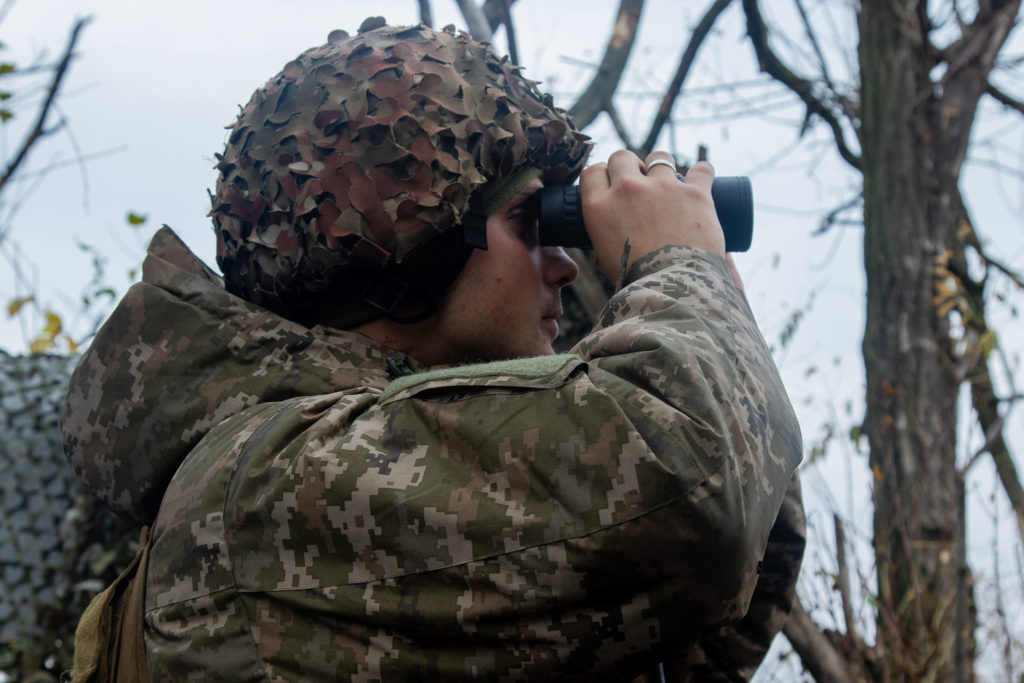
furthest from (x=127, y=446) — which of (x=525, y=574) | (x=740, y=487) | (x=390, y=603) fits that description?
(x=740, y=487)

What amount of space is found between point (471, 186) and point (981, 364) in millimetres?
4116

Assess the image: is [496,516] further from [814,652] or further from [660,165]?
[814,652]

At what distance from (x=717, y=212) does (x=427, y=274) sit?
0.47 meters

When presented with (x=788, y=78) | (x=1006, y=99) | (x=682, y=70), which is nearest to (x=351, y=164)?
(x=682, y=70)

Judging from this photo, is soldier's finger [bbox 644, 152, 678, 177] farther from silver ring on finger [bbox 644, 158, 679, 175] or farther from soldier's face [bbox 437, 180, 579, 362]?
soldier's face [bbox 437, 180, 579, 362]

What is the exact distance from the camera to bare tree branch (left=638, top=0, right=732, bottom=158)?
11.3ft

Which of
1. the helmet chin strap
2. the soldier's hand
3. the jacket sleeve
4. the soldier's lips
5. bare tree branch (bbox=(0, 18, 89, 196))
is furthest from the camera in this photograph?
bare tree branch (bbox=(0, 18, 89, 196))

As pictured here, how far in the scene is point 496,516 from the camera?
1.10 m

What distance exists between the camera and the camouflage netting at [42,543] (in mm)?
3016

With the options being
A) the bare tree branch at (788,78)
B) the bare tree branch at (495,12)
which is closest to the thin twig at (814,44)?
the bare tree branch at (788,78)

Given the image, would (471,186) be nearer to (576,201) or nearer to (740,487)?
(576,201)

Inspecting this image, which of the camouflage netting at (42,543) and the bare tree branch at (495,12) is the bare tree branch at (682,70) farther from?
the camouflage netting at (42,543)

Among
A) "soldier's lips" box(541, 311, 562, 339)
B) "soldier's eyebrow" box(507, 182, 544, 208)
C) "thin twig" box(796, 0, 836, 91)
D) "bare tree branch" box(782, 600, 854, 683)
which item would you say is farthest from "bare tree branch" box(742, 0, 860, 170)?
"soldier's lips" box(541, 311, 562, 339)

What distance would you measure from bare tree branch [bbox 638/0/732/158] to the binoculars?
1.84 metres
